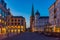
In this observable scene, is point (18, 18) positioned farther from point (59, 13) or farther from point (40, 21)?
point (59, 13)

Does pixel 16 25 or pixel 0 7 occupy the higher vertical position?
pixel 0 7

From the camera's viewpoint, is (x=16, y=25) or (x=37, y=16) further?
(x=37, y=16)

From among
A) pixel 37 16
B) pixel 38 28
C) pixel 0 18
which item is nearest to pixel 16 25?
pixel 38 28

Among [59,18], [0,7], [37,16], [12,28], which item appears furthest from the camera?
[37,16]

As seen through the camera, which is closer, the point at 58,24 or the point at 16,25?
the point at 58,24

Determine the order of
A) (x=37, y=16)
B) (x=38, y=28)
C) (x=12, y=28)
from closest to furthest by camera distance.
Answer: (x=12, y=28)
(x=38, y=28)
(x=37, y=16)

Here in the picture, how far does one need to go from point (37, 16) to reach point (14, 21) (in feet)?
171

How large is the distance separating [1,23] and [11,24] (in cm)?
6465

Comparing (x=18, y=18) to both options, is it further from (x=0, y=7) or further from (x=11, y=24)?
(x=0, y=7)

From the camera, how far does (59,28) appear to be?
7462 centimetres

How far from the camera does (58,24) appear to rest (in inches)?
2982

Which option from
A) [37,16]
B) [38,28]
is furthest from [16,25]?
[37,16]

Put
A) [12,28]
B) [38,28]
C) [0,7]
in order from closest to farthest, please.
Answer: [0,7] < [12,28] < [38,28]

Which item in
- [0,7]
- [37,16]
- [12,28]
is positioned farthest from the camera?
[37,16]
